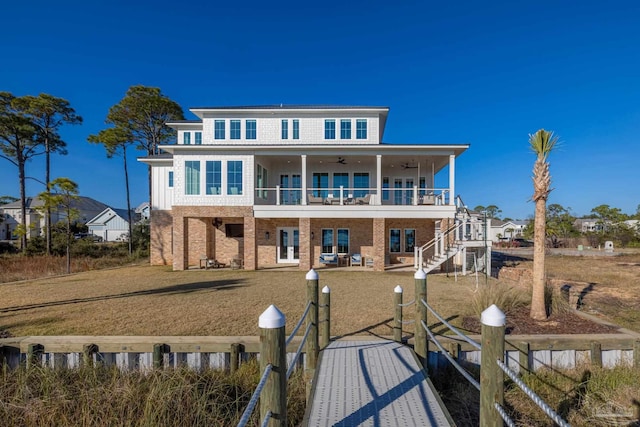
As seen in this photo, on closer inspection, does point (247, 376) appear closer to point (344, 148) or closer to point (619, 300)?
point (619, 300)

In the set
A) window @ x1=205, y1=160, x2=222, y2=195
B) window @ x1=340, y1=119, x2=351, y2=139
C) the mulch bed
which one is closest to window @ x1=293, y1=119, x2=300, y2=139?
window @ x1=340, y1=119, x2=351, y2=139

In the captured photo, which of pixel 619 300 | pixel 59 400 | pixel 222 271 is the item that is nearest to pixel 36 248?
pixel 222 271

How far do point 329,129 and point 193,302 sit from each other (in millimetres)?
12586

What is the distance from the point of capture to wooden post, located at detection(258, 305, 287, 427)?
210 cm

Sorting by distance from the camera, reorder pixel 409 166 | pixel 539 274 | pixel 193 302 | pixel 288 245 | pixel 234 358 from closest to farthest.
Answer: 1. pixel 234 358
2. pixel 539 274
3. pixel 193 302
4. pixel 288 245
5. pixel 409 166

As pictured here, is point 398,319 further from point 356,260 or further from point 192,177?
point 192,177

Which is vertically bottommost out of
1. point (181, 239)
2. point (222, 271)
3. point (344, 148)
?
point (222, 271)

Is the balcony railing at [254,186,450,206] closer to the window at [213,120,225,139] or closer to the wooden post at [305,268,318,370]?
the window at [213,120,225,139]

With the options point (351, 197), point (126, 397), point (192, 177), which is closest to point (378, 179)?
point (351, 197)

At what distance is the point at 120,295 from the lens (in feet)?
31.8

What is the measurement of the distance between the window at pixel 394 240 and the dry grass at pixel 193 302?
4392mm

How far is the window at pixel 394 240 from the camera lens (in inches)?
716

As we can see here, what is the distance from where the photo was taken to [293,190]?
57.8ft

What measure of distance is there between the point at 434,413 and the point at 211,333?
14.9 ft
